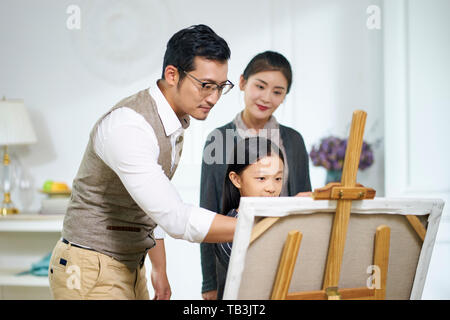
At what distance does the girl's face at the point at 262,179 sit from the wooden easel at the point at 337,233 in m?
0.62

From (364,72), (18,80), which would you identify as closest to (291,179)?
(364,72)

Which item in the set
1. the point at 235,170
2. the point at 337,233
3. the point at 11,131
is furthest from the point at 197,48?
the point at 11,131

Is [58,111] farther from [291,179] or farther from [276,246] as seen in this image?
[276,246]

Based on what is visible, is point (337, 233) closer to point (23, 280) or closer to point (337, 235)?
point (337, 235)

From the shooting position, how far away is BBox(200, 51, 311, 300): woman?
2174 mm

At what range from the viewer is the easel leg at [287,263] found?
974mm

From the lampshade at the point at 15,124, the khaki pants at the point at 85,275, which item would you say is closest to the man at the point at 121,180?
the khaki pants at the point at 85,275

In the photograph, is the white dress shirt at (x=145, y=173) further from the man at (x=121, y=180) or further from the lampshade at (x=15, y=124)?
the lampshade at (x=15, y=124)

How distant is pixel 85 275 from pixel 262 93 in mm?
1276

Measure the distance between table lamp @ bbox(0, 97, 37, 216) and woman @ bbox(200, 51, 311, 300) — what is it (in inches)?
48.8

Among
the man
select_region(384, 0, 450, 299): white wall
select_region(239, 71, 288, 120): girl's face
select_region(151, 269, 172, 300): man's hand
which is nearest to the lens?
the man

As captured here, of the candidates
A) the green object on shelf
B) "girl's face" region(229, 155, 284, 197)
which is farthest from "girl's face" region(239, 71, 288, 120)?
the green object on shelf

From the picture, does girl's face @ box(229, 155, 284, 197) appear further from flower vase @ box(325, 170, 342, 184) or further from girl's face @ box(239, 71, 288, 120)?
flower vase @ box(325, 170, 342, 184)

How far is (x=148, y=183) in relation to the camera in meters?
1.09
